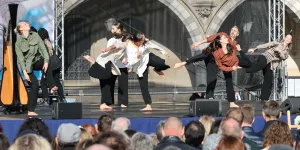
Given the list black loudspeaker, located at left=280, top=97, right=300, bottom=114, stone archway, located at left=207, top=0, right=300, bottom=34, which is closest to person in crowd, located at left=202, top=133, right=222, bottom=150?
black loudspeaker, located at left=280, top=97, right=300, bottom=114

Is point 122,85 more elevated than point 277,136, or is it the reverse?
point 122,85

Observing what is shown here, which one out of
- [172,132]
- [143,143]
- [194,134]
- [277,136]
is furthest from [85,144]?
[277,136]

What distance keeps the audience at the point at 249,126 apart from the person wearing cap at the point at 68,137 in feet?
4.81

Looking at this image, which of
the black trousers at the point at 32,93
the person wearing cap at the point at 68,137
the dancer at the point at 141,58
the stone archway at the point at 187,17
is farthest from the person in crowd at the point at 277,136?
the stone archway at the point at 187,17

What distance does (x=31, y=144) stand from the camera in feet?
13.7

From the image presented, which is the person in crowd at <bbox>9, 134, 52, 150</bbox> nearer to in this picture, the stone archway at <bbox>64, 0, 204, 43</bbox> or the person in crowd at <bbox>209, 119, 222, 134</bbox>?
the person in crowd at <bbox>209, 119, 222, 134</bbox>

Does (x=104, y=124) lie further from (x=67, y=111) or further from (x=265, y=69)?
(x=265, y=69)

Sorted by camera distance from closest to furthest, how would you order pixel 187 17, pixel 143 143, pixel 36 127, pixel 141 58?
pixel 143 143
pixel 36 127
pixel 141 58
pixel 187 17

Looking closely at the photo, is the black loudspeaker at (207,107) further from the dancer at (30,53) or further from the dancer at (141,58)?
the dancer at (30,53)

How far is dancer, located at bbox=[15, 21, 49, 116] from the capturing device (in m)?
9.50

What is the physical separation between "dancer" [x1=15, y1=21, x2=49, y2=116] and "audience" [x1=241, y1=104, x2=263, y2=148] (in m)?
3.58

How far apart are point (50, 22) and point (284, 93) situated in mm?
4428

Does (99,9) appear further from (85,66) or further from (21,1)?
(21,1)

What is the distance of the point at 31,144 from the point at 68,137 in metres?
1.36
